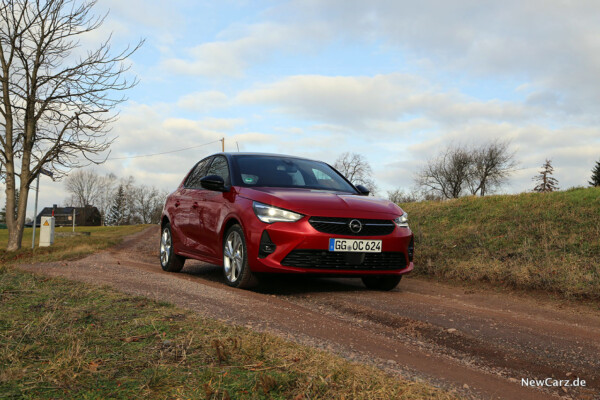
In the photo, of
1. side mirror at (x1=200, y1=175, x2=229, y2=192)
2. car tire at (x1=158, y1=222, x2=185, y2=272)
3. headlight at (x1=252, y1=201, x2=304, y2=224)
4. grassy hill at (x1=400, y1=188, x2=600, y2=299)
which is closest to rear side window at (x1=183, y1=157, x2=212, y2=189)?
car tire at (x1=158, y1=222, x2=185, y2=272)

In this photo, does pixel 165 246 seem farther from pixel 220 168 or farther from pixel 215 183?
pixel 215 183

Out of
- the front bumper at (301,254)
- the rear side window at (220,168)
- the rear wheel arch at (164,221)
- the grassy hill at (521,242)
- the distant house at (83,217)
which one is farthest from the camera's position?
the distant house at (83,217)

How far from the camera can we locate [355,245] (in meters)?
5.71

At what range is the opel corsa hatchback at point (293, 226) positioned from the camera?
562 cm

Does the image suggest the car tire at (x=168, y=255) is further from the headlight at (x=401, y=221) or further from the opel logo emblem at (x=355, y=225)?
the headlight at (x=401, y=221)

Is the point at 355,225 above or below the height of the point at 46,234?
above

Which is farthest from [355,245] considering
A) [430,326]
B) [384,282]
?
[430,326]

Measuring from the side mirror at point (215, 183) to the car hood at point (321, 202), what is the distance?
1.13 feet

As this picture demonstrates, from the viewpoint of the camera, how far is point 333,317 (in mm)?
4625

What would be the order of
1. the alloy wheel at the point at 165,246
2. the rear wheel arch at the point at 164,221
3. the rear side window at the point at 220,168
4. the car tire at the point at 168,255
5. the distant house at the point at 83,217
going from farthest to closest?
the distant house at the point at 83,217, the rear wheel arch at the point at 164,221, the alloy wheel at the point at 165,246, the car tire at the point at 168,255, the rear side window at the point at 220,168

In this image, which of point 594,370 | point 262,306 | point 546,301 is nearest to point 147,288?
point 262,306

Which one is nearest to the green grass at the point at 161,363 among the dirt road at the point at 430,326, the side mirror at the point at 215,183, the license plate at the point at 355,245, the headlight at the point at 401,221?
the dirt road at the point at 430,326

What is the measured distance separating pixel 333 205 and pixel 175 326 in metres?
2.78

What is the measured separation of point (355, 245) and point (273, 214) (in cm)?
93
